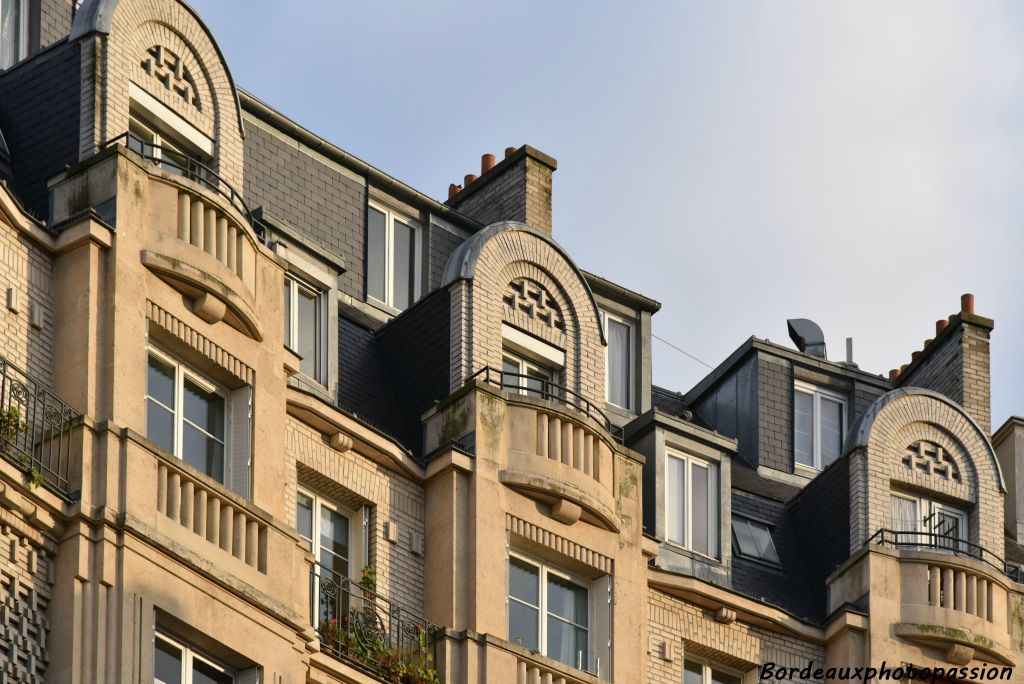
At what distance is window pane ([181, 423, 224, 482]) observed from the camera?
34.1 metres

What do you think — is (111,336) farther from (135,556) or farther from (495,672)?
(495,672)

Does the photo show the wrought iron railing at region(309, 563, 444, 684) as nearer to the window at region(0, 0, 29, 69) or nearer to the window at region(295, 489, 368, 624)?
the window at region(295, 489, 368, 624)

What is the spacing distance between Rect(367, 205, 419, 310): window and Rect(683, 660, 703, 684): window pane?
657 centimetres

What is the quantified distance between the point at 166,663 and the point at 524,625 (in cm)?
700

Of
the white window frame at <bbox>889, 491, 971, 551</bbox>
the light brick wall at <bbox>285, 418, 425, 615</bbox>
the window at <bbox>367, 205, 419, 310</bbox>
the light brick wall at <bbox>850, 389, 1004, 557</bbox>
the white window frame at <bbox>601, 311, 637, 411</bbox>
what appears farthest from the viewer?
the white window frame at <bbox>601, 311, 637, 411</bbox>

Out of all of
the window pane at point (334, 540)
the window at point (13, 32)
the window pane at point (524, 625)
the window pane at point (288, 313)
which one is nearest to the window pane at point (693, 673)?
the window pane at point (524, 625)

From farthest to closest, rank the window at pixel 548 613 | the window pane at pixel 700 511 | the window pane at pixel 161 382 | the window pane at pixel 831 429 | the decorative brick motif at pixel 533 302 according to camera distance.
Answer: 1. the window pane at pixel 831 429
2. the window pane at pixel 700 511
3. the decorative brick motif at pixel 533 302
4. the window at pixel 548 613
5. the window pane at pixel 161 382

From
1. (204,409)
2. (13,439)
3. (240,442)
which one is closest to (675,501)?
(240,442)

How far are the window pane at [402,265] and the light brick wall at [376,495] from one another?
542 centimetres

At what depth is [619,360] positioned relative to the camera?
45688 millimetres

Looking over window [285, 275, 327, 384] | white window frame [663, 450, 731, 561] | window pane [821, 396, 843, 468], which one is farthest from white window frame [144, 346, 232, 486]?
window pane [821, 396, 843, 468]

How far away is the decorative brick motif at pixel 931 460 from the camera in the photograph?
44.6m

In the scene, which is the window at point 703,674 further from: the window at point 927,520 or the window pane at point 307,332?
the window pane at point 307,332

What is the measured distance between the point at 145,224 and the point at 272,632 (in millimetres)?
5007
